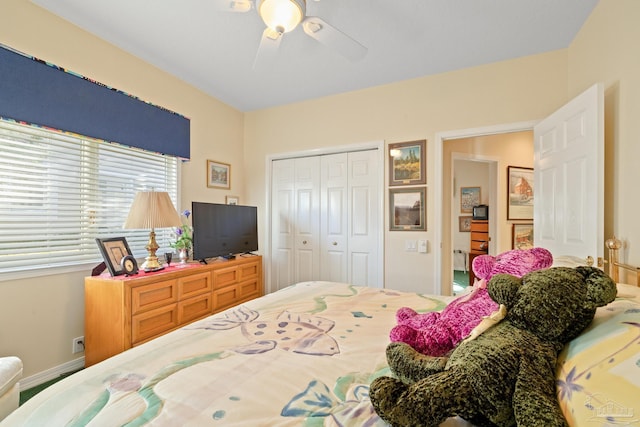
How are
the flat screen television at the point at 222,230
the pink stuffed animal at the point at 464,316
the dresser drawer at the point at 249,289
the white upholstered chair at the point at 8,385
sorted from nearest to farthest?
the pink stuffed animal at the point at 464,316
the white upholstered chair at the point at 8,385
the flat screen television at the point at 222,230
the dresser drawer at the point at 249,289

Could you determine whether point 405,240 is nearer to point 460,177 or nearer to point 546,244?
point 546,244

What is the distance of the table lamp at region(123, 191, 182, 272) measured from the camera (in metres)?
2.29

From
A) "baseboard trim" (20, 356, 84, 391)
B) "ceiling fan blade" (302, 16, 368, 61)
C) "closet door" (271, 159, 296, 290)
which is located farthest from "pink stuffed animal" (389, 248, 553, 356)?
"closet door" (271, 159, 296, 290)

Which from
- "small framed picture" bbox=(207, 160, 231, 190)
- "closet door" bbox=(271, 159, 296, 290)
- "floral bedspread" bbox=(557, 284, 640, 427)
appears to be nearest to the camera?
"floral bedspread" bbox=(557, 284, 640, 427)

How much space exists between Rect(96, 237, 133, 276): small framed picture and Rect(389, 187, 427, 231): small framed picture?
2.53 meters

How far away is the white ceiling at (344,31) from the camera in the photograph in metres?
1.99

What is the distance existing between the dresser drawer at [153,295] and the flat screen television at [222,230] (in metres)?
0.40

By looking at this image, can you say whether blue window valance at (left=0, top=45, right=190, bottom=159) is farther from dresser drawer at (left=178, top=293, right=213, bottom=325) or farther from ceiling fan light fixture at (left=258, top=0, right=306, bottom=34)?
ceiling fan light fixture at (left=258, top=0, right=306, bottom=34)

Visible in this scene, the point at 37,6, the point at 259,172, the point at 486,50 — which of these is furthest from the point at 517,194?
the point at 37,6

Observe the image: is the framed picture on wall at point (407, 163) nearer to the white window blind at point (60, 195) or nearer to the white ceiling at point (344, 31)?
the white ceiling at point (344, 31)

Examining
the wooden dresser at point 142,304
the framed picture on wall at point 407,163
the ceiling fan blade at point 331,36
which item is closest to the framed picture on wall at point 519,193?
the framed picture on wall at point 407,163

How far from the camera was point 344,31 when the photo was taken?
2.26 meters

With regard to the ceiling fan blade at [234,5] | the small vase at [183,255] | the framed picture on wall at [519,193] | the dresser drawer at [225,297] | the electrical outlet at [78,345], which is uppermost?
the ceiling fan blade at [234,5]

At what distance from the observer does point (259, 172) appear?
12.8 feet
